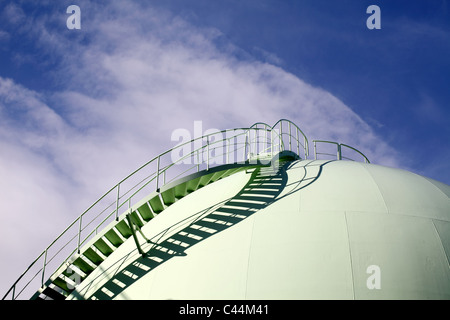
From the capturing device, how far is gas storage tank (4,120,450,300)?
32.7 feet

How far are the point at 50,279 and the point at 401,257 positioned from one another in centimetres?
914

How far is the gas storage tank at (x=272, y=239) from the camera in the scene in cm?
A: 996

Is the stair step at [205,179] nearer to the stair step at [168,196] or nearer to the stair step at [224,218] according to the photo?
the stair step at [168,196]

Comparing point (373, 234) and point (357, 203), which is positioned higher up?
point (357, 203)

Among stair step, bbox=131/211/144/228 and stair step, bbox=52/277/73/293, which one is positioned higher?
stair step, bbox=131/211/144/228

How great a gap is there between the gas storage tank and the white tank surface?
0.03 m

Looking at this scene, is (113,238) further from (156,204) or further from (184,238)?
(184,238)

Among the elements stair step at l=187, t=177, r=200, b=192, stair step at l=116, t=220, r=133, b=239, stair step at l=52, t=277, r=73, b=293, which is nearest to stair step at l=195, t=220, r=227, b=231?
stair step at l=187, t=177, r=200, b=192

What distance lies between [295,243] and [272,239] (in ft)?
1.83

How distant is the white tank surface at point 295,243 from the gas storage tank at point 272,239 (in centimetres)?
3

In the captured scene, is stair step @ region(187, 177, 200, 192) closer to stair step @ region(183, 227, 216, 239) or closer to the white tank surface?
the white tank surface

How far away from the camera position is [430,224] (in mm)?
11508
